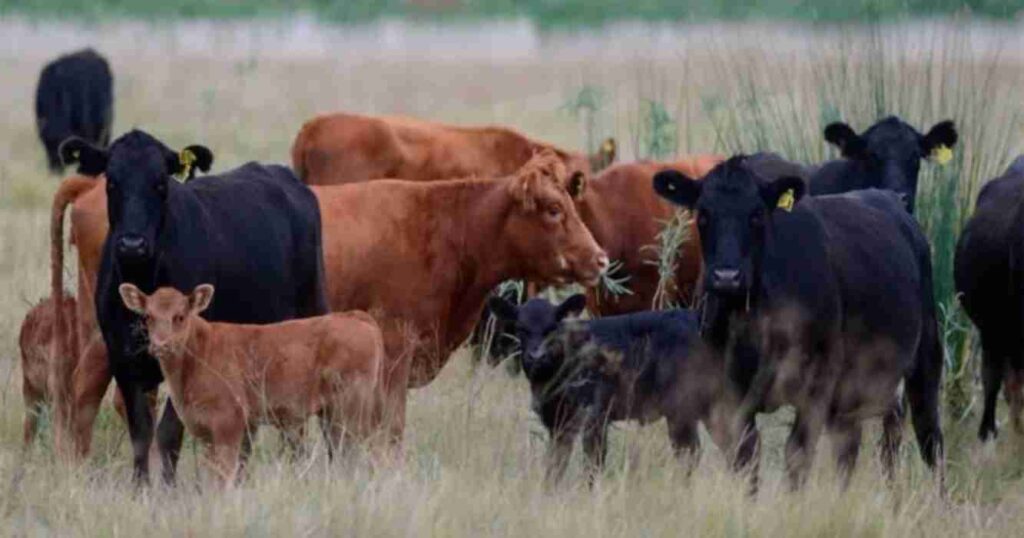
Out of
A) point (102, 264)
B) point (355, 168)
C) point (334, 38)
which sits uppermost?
point (102, 264)

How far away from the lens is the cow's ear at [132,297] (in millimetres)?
9297

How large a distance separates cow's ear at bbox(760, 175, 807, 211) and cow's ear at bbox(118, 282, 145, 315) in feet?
8.05

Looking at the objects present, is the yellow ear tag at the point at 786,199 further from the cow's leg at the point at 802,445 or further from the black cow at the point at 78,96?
the black cow at the point at 78,96

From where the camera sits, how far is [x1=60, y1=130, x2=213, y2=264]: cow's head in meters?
9.64

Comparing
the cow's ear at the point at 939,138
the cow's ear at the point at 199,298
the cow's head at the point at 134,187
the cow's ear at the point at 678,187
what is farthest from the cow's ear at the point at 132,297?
the cow's ear at the point at 939,138

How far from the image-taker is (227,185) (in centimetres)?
1079

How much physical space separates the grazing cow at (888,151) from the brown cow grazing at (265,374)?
3.97 metres

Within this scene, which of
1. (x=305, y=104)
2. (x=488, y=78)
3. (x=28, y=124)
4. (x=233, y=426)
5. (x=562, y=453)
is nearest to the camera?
(x=233, y=426)

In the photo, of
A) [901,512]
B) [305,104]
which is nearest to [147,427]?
[901,512]

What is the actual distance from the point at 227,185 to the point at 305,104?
2463 cm

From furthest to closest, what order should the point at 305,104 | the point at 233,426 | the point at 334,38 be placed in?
the point at 334,38 → the point at 305,104 → the point at 233,426

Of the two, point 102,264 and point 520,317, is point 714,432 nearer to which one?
point 520,317


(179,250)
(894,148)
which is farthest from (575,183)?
(179,250)

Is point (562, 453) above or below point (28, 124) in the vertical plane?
above
